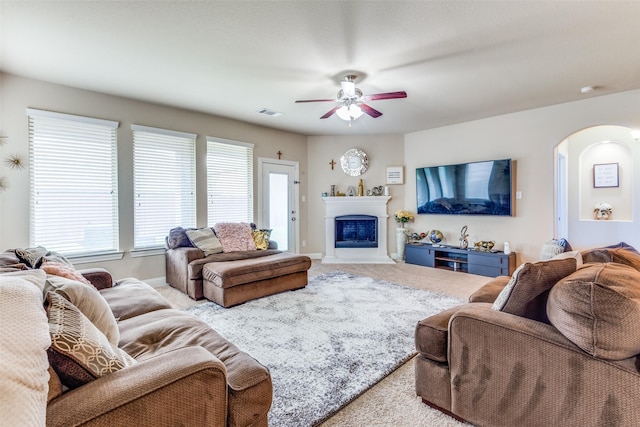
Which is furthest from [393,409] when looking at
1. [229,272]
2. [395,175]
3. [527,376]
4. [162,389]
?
[395,175]

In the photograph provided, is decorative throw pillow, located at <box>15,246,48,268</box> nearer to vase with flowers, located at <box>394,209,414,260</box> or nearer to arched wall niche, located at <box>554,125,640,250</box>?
vase with flowers, located at <box>394,209,414,260</box>

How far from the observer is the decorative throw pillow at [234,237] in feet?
13.9

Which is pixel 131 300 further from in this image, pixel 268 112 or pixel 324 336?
Result: pixel 268 112

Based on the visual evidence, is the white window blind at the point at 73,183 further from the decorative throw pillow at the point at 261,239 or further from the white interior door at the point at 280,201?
the white interior door at the point at 280,201

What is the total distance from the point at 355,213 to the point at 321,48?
383 cm

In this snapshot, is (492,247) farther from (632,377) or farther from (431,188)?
(632,377)

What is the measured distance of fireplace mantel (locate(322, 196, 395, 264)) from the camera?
19.9 ft

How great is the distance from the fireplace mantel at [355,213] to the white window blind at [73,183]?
3.61 meters

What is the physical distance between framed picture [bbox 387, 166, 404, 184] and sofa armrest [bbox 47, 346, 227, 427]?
551 centimetres

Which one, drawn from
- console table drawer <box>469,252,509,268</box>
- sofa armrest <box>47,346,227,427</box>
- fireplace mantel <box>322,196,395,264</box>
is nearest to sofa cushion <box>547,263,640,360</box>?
sofa armrest <box>47,346,227,427</box>

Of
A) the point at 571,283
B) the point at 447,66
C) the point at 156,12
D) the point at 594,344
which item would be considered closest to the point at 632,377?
the point at 594,344

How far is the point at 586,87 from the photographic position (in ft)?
12.1

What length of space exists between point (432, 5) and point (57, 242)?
4494 mm

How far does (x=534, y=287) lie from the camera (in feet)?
4.85
